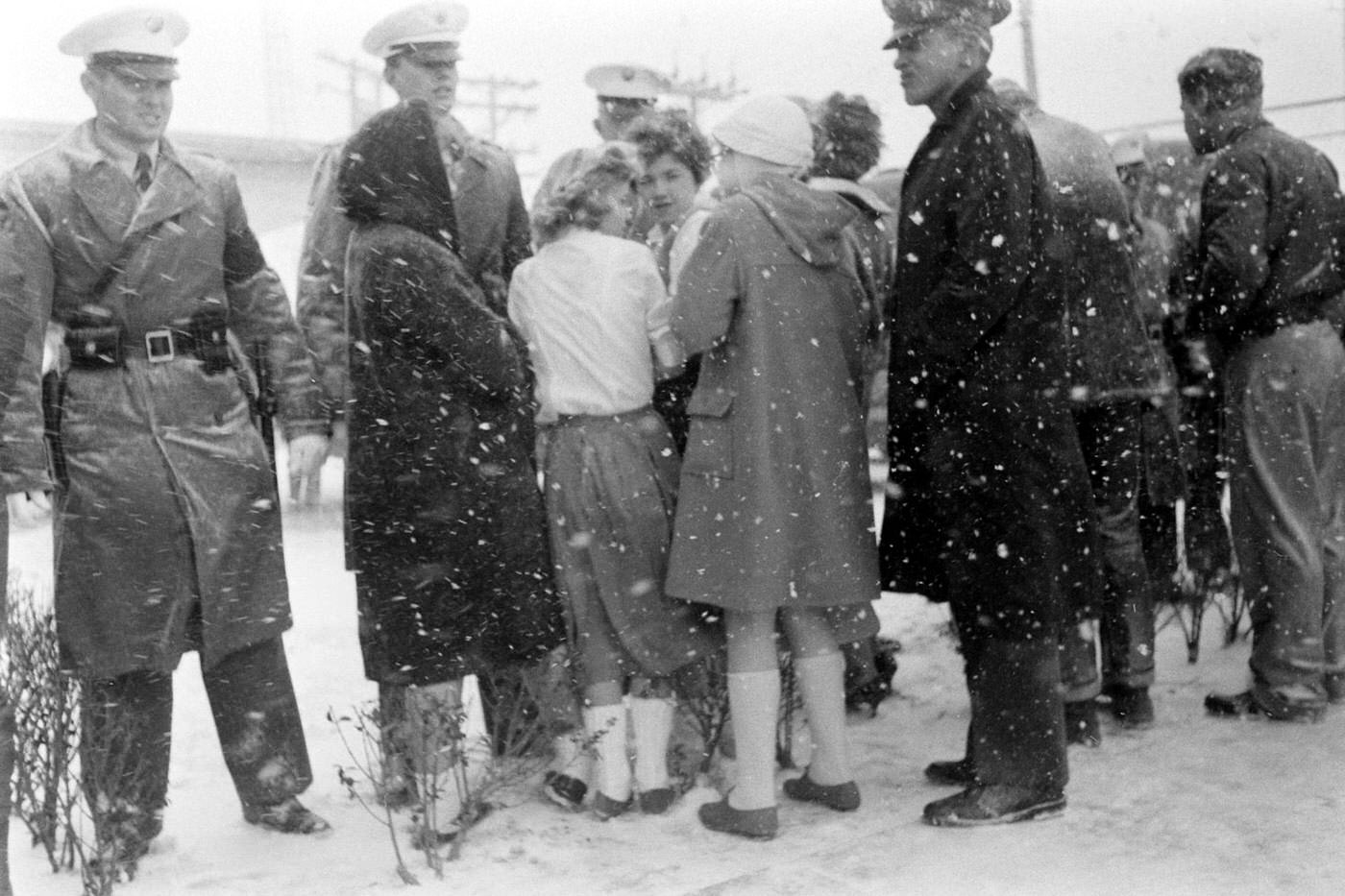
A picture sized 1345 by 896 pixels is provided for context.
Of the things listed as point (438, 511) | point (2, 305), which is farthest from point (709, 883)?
point (2, 305)

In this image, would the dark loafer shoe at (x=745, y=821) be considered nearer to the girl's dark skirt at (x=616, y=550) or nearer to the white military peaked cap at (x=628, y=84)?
the girl's dark skirt at (x=616, y=550)

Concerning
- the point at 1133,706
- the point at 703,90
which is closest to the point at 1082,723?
the point at 1133,706

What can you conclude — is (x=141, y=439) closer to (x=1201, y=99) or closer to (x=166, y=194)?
(x=166, y=194)

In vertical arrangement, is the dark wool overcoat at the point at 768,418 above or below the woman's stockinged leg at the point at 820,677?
above

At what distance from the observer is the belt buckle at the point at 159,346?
14.9 feet

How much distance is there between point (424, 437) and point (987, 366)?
1.64 metres

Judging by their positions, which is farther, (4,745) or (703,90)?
(703,90)

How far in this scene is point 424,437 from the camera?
4.68 metres

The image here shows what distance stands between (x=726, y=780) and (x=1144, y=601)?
5.43 feet

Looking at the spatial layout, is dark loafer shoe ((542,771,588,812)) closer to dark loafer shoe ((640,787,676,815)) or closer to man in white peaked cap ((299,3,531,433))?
dark loafer shoe ((640,787,676,815))

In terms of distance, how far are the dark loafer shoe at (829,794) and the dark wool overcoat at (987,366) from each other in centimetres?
68

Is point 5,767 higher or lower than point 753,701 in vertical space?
higher

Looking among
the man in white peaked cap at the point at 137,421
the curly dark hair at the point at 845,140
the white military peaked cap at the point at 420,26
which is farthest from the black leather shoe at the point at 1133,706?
the white military peaked cap at the point at 420,26

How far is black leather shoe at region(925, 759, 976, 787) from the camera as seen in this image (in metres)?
5.08
